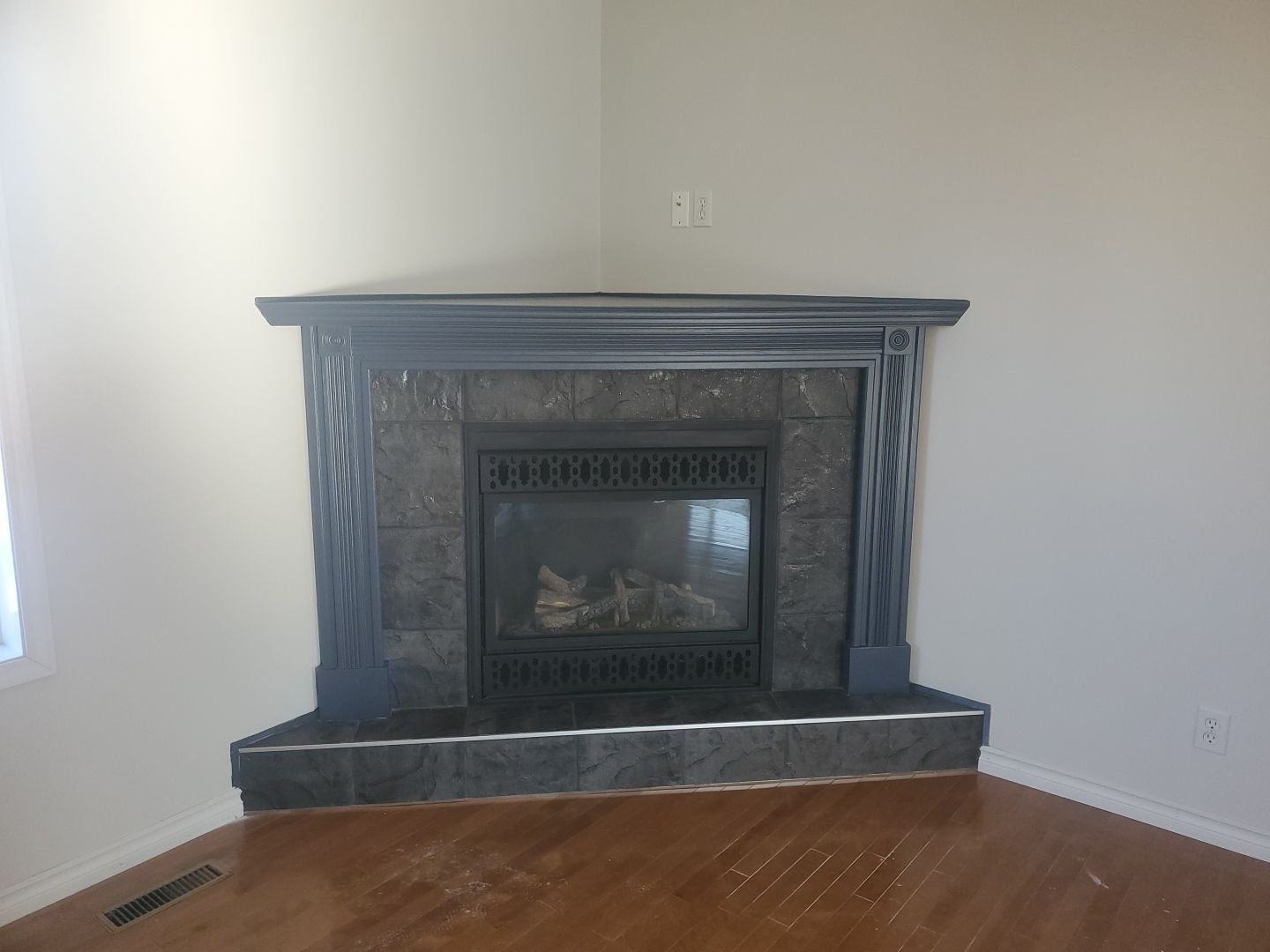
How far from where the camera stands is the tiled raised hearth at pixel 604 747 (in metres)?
2.27

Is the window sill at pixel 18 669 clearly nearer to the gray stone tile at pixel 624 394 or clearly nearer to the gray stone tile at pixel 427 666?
the gray stone tile at pixel 427 666

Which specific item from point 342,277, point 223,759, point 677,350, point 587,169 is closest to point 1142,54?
point 677,350

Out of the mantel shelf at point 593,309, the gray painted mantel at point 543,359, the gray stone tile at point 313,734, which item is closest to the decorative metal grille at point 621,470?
the gray painted mantel at point 543,359

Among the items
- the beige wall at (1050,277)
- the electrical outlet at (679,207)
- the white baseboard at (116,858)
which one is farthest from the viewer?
the electrical outlet at (679,207)

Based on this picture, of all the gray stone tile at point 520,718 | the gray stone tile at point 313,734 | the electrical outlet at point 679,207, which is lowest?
the gray stone tile at point 520,718

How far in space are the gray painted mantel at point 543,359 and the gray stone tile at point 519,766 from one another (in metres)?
0.30

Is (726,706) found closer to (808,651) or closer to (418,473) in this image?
(808,651)

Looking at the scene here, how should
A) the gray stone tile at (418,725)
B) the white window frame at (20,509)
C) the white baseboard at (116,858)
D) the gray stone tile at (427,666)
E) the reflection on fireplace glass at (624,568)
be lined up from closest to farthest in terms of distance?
1. the white window frame at (20,509)
2. the white baseboard at (116,858)
3. the gray stone tile at (418,725)
4. the gray stone tile at (427,666)
5. the reflection on fireplace glass at (624,568)

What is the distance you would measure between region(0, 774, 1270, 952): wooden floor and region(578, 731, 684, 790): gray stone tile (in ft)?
0.15

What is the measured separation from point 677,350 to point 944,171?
849 millimetres

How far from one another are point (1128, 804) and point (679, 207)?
6.74ft

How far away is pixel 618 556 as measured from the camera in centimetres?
262

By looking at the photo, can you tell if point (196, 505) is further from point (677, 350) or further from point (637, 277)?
point (637, 277)

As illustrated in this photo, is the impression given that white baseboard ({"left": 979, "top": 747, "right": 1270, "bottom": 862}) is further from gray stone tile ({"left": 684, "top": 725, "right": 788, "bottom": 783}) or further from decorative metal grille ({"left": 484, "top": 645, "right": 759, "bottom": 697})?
decorative metal grille ({"left": 484, "top": 645, "right": 759, "bottom": 697})
